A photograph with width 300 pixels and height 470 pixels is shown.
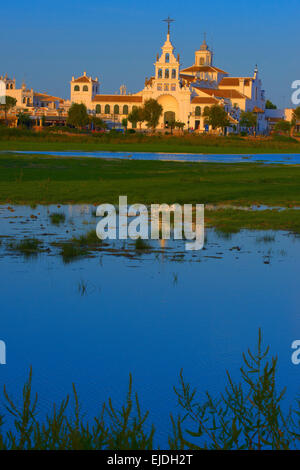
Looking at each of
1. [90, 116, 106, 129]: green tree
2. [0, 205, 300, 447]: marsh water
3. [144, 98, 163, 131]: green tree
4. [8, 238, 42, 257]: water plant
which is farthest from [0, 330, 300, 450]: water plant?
[90, 116, 106, 129]: green tree

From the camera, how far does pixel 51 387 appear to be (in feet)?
23.3

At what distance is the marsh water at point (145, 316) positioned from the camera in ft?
24.2

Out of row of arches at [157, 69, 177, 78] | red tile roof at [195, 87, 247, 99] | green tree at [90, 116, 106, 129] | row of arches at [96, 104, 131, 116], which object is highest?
row of arches at [157, 69, 177, 78]

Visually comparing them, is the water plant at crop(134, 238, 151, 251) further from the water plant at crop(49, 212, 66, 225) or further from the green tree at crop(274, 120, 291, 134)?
the green tree at crop(274, 120, 291, 134)

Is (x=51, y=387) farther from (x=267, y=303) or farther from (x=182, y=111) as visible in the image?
(x=182, y=111)

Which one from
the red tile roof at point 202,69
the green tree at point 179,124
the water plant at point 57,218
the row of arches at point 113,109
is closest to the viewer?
the water plant at point 57,218

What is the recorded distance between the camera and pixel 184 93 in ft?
543

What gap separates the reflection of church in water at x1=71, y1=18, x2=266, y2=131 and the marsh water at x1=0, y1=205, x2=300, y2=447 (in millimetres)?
144843

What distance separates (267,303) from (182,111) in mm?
159270

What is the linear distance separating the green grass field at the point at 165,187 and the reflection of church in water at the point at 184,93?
400 ft

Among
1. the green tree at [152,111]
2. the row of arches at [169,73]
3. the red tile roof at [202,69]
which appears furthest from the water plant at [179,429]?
the red tile roof at [202,69]

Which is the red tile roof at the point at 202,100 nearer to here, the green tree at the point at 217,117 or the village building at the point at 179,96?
the village building at the point at 179,96

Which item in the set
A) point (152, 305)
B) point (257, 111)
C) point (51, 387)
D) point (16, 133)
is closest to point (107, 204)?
point (152, 305)

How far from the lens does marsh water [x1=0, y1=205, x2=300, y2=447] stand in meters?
7.37
